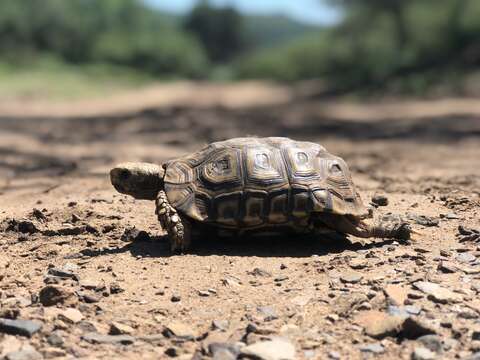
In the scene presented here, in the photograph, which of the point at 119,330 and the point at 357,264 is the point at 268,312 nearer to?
the point at 119,330

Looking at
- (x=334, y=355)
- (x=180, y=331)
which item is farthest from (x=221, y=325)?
(x=334, y=355)

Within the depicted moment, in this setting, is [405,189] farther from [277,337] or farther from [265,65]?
[265,65]

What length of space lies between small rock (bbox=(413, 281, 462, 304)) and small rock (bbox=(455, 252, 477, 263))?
56cm

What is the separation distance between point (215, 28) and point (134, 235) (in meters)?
93.0

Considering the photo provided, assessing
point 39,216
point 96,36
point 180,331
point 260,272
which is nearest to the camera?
point 180,331

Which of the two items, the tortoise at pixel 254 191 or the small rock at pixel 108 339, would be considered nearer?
the small rock at pixel 108 339

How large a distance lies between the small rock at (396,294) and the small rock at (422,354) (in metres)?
0.52

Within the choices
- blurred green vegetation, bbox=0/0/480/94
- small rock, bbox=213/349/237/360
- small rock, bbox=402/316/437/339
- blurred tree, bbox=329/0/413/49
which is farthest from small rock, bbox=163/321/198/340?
blurred tree, bbox=329/0/413/49

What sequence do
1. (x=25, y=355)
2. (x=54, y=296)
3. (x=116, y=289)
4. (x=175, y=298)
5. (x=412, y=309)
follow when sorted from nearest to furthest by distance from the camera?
(x=25, y=355), (x=412, y=309), (x=54, y=296), (x=175, y=298), (x=116, y=289)

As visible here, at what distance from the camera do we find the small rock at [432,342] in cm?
307

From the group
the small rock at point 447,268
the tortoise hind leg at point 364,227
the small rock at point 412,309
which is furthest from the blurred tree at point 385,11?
the small rock at point 412,309

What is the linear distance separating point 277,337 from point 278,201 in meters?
1.49

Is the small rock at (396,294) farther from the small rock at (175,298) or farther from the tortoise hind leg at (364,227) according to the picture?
the small rock at (175,298)

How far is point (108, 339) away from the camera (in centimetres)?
324
